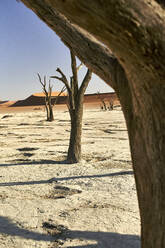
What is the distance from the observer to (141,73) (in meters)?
1.30

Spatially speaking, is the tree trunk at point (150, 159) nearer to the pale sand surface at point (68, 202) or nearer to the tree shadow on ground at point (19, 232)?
the pale sand surface at point (68, 202)

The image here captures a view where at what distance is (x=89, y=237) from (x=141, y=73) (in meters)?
1.95

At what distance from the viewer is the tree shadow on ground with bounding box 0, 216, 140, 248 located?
8.66 ft

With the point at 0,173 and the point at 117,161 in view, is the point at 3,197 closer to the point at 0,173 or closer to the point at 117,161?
the point at 0,173

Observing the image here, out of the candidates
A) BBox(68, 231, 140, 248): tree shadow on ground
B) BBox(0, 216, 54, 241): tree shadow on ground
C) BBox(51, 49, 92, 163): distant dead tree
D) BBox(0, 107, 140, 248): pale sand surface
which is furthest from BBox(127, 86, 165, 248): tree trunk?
BBox(51, 49, 92, 163): distant dead tree

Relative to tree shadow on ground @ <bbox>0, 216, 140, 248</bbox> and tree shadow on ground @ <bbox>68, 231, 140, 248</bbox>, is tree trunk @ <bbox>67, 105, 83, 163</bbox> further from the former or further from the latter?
Answer: tree shadow on ground @ <bbox>68, 231, 140, 248</bbox>

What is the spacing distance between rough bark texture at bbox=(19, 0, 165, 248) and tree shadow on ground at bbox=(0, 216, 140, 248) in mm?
970

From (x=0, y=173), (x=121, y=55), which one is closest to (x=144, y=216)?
(x=121, y=55)

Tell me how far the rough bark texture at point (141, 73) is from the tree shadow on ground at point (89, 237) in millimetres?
970

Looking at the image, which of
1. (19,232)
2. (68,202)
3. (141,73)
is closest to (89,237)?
(19,232)

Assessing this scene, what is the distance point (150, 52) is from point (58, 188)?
328 centimetres

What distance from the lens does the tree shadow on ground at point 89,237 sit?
264 cm

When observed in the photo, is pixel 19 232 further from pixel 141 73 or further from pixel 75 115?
pixel 75 115

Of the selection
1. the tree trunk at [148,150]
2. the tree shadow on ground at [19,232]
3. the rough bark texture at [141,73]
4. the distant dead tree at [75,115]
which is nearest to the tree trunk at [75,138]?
the distant dead tree at [75,115]
